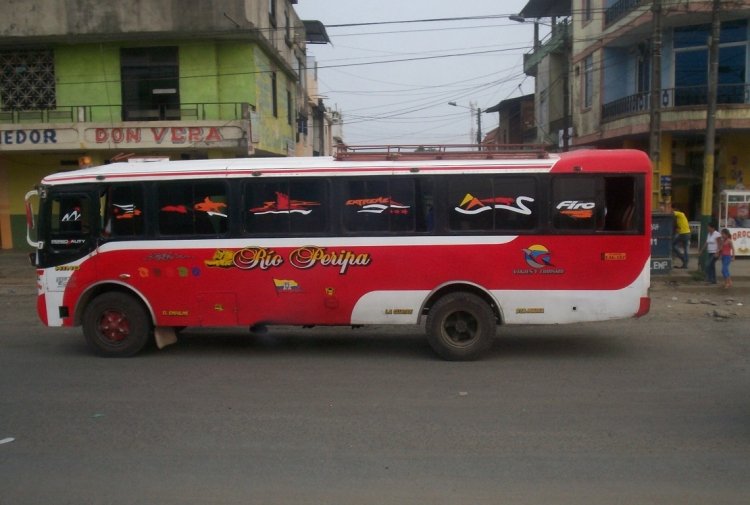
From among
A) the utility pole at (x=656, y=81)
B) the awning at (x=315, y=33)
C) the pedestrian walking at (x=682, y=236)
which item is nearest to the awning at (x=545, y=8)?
the awning at (x=315, y=33)

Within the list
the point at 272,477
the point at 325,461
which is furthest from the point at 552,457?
the point at 272,477

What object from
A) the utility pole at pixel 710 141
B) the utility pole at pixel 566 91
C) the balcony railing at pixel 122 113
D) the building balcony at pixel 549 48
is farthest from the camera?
the building balcony at pixel 549 48

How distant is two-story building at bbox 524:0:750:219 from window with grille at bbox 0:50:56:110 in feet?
61.0

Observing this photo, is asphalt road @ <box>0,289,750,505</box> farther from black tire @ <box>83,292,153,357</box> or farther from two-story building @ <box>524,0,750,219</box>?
two-story building @ <box>524,0,750,219</box>

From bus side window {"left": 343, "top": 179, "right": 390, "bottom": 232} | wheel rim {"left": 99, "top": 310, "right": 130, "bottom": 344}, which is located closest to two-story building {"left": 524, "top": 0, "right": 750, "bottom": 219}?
bus side window {"left": 343, "top": 179, "right": 390, "bottom": 232}

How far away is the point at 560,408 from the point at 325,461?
8.40 ft

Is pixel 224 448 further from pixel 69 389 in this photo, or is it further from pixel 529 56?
pixel 529 56

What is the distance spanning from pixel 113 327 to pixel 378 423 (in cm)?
459

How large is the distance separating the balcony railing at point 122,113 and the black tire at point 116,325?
46.8 feet

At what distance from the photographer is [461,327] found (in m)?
8.30

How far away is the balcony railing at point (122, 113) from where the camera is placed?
72.6 feet

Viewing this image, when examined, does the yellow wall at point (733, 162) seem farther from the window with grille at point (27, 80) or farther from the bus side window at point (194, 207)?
the window with grille at point (27, 80)

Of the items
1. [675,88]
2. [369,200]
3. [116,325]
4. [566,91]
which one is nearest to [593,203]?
[369,200]

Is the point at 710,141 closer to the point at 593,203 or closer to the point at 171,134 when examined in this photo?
the point at 593,203
